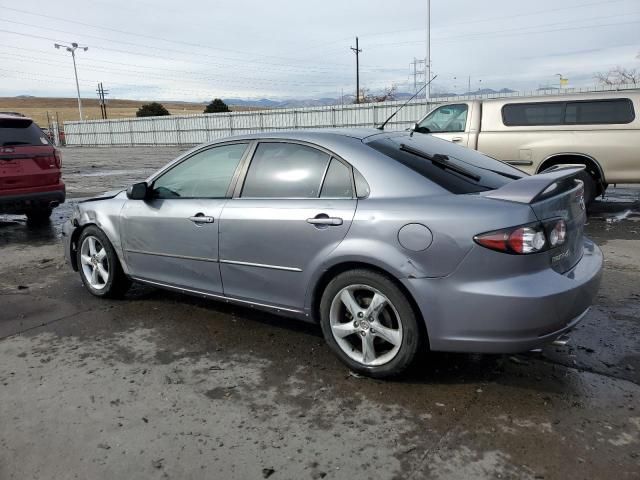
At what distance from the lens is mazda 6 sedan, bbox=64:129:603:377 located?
2.88m

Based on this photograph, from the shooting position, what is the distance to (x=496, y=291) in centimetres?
284

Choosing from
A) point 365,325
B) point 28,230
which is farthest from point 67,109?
point 365,325

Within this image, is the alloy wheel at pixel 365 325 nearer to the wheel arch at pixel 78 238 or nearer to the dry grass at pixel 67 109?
the wheel arch at pixel 78 238

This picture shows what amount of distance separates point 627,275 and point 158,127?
4127cm

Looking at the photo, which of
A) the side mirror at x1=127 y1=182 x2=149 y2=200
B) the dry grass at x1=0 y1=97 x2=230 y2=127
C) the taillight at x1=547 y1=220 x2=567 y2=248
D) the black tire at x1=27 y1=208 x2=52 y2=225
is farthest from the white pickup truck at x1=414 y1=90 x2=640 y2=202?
the dry grass at x1=0 y1=97 x2=230 y2=127

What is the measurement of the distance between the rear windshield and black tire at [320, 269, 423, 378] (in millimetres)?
704

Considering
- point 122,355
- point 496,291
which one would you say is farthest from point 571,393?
point 122,355

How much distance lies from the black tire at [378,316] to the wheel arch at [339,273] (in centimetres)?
2

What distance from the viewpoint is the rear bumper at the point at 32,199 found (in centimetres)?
789

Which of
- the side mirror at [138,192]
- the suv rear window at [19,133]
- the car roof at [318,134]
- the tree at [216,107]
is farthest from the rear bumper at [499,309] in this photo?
the tree at [216,107]

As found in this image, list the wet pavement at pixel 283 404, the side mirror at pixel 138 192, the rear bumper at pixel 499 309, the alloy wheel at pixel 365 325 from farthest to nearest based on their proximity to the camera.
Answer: the side mirror at pixel 138 192
the alloy wheel at pixel 365 325
the rear bumper at pixel 499 309
the wet pavement at pixel 283 404

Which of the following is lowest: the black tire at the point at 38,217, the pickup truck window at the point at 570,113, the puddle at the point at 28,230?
the puddle at the point at 28,230

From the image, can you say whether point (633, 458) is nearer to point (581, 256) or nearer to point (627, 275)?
point (581, 256)

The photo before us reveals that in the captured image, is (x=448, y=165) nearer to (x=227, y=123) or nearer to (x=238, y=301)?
(x=238, y=301)
